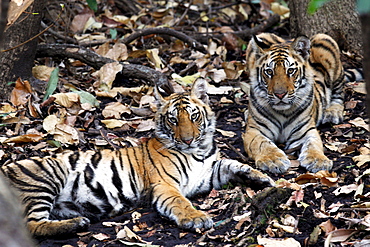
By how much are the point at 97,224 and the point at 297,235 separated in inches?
63.6

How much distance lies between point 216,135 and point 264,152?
0.77 m

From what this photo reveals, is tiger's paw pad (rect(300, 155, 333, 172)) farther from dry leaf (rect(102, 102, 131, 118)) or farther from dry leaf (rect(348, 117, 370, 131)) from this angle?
dry leaf (rect(102, 102, 131, 118))

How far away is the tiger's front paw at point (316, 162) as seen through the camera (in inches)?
195

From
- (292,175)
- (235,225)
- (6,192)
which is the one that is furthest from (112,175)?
(6,192)

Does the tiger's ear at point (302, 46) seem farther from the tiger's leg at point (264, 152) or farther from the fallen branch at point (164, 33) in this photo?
the fallen branch at point (164, 33)

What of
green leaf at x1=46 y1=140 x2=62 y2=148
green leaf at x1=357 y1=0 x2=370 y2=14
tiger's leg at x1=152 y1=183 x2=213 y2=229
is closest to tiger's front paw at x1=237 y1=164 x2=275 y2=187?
tiger's leg at x1=152 y1=183 x2=213 y2=229

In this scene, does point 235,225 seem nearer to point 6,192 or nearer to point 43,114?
point 6,192

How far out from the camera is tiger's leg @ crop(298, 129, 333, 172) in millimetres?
4957

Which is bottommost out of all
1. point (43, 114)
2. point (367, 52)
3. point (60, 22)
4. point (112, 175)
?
point (112, 175)

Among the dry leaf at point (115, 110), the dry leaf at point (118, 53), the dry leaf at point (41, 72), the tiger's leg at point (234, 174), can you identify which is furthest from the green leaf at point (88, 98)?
the tiger's leg at point (234, 174)

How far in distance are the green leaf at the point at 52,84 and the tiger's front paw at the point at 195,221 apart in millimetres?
2843

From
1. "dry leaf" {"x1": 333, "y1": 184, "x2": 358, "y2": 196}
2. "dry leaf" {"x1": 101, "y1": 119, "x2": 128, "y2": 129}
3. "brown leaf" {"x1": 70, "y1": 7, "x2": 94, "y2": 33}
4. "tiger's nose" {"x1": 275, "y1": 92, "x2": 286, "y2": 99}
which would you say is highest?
"brown leaf" {"x1": 70, "y1": 7, "x2": 94, "y2": 33}

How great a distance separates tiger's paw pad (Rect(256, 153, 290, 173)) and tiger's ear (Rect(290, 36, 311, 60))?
1.26 meters

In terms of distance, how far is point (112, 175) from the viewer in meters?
4.77
